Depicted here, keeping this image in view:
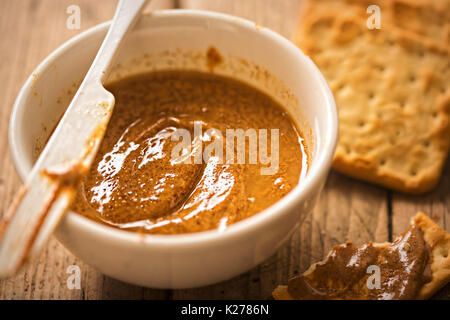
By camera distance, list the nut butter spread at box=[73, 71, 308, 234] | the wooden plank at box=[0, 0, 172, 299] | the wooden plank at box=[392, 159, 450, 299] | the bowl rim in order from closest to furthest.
Result: the bowl rim < the nut butter spread at box=[73, 71, 308, 234] < the wooden plank at box=[0, 0, 172, 299] < the wooden plank at box=[392, 159, 450, 299]

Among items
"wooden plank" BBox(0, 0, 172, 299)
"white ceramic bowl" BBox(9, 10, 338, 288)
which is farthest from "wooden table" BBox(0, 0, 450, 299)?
"white ceramic bowl" BBox(9, 10, 338, 288)

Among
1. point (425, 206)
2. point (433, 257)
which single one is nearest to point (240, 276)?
point (433, 257)

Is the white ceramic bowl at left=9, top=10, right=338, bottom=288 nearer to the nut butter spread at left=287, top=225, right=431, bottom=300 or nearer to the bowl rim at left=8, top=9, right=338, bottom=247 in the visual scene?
the bowl rim at left=8, top=9, right=338, bottom=247

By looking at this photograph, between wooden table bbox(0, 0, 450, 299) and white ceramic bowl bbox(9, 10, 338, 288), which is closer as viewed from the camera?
white ceramic bowl bbox(9, 10, 338, 288)

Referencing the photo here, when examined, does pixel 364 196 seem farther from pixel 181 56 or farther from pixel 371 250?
pixel 181 56
